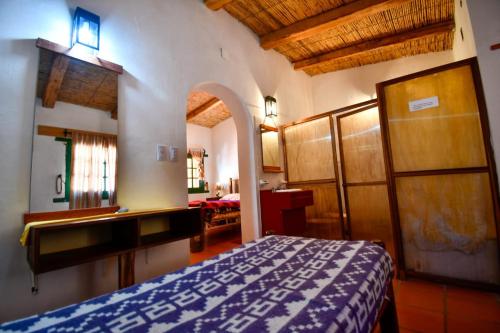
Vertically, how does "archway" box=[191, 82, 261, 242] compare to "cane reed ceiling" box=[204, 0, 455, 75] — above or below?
below

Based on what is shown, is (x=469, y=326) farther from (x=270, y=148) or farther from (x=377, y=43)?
(x=377, y=43)

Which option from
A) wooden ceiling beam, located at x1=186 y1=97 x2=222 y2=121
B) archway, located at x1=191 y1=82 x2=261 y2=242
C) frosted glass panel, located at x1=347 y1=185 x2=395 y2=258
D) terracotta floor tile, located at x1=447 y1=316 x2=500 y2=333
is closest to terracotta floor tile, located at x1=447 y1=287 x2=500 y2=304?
terracotta floor tile, located at x1=447 y1=316 x2=500 y2=333

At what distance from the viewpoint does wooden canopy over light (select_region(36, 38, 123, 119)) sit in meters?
1.52

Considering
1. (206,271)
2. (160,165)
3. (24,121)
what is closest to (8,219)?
(24,121)

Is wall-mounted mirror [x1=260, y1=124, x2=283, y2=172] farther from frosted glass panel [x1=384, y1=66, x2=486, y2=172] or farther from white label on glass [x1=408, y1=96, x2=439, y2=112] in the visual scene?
white label on glass [x1=408, y1=96, x2=439, y2=112]

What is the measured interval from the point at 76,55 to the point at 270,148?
2483 mm

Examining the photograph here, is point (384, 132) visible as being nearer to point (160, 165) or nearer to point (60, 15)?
point (160, 165)

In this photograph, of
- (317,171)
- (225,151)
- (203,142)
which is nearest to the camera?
(317,171)

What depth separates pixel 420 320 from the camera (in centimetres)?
155

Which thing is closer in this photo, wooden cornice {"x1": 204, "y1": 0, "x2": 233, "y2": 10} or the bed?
wooden cornice {"x1": 204, "y1": 0, "x2": 233, "y2": 10}

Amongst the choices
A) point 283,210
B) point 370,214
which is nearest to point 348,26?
point 370,214

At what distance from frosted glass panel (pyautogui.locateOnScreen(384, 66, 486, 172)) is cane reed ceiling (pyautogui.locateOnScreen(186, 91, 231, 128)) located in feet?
13.6

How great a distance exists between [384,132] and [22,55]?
120 inches

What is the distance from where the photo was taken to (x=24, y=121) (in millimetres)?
1424
